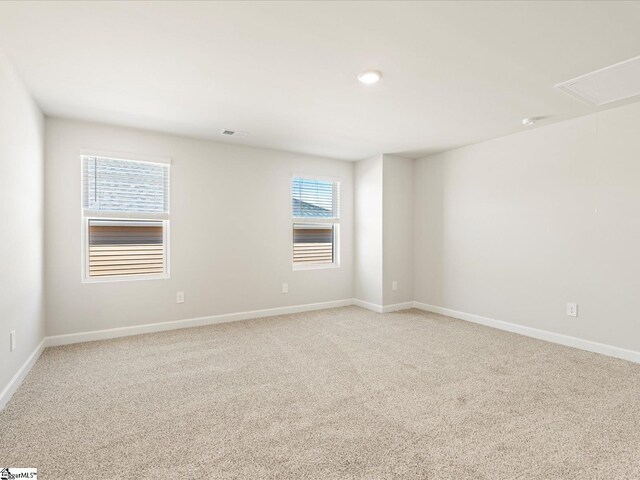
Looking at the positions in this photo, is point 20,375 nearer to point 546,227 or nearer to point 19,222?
point 19,222

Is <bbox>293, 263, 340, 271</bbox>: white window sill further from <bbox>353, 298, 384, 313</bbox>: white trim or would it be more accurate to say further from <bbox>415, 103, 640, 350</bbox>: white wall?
<bbox>415, 103, 640, 350</bbox>: white wall

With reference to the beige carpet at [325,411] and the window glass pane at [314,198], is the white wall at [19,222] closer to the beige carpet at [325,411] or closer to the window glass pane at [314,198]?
the beige carpet at [325,411]

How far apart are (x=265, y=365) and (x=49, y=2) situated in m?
2.82

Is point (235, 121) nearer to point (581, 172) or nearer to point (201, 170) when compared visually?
point (201, 170)

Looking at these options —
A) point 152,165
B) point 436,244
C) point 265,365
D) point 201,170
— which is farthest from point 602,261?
point 152,165

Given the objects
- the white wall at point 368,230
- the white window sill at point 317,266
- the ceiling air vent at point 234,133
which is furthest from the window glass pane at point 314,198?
the ceiling air vent at point 234,133

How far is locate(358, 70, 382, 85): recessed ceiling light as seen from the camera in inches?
99.0

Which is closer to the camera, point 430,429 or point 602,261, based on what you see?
point 430,429

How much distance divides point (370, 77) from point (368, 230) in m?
2.92

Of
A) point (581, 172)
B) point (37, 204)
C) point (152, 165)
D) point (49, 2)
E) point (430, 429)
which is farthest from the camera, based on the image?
point (152, 165)

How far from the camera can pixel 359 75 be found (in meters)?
2.57

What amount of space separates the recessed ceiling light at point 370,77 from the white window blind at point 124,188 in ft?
8.73

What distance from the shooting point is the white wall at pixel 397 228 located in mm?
5047
